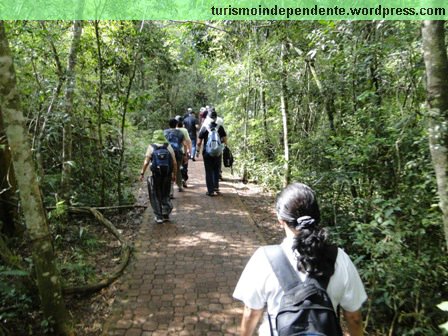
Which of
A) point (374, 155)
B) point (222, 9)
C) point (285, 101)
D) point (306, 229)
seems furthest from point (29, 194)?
point (285, 101)

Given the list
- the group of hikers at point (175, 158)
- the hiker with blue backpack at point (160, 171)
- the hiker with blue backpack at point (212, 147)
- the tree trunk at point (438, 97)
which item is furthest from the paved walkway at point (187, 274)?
the tree trunk at point (438, 97)

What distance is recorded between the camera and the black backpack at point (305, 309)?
1747 millimetres

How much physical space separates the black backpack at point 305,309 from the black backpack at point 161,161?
5083 millimetres

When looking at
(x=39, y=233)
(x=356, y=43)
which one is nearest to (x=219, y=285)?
(x=39, y=233)

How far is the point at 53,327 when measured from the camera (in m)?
3.56

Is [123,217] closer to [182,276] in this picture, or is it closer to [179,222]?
[179,222]

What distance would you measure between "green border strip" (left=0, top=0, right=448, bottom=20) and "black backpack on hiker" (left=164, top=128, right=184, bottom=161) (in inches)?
96.5

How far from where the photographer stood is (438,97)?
118 inches

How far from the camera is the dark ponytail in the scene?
71.7 inches

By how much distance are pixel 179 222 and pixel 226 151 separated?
131 inches

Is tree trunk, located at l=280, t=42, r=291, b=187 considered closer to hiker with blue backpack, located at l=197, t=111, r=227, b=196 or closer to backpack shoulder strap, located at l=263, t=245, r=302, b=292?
hiker with blue backpack, located at l=197, t=111, r=227, b=196

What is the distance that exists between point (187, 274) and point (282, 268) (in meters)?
3.42

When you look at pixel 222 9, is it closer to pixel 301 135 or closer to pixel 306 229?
pixel 301 135

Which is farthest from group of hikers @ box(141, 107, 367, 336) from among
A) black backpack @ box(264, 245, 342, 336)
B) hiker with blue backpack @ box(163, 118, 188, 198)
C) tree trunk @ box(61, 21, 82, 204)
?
hiker with blue backpack @ box(163, 118, 188, 198)
